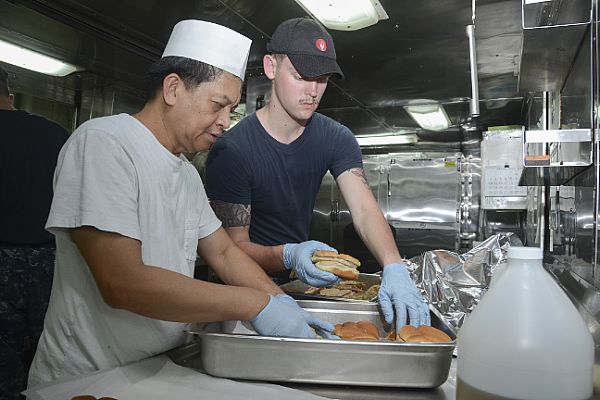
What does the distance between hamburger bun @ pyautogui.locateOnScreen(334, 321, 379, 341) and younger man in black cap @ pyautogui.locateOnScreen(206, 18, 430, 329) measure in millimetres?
464

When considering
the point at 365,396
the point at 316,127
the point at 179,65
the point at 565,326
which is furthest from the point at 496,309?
the point at 316,127

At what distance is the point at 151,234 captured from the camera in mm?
1369

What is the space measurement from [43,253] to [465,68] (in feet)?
12.7

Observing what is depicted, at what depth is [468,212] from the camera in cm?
716

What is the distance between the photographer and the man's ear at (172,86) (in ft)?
4.74

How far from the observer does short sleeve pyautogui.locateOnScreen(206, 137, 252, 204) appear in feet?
7.48

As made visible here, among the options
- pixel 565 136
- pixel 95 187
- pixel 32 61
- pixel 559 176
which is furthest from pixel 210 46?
pixel 559 176

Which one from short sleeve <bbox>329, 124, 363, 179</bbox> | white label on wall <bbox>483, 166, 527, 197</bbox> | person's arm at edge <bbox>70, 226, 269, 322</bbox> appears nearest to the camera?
person's arm at edge <bbox>70, 226, 269, 322</bbox>

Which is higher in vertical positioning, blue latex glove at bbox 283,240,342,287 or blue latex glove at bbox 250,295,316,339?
blue latex glove at bbox 283,240,342,287

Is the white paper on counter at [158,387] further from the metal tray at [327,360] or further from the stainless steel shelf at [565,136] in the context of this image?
the stainless steel shelf at [565,136]

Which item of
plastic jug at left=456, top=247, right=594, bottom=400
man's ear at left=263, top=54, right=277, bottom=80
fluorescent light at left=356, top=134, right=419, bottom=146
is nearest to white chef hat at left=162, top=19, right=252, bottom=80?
man's ear at left=263, top=54, right=277, bottom=80

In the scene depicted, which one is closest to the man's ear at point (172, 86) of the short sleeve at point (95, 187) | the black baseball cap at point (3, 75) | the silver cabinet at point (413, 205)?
the short sleeve at point (95, 187)

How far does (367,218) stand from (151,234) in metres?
1.19

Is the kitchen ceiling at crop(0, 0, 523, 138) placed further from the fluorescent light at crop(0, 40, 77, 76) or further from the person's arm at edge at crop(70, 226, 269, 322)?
the person's arm at edge at crop(70, 226, 269, 322)
